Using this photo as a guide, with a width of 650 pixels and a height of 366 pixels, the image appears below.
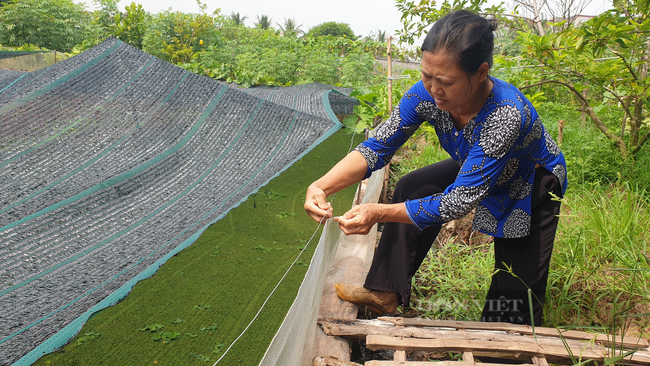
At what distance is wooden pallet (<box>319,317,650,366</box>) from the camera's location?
139 centimetres

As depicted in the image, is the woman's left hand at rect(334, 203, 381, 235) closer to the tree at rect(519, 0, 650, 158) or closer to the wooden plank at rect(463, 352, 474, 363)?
the wooden plank at rect(463, 352, 474, 363)

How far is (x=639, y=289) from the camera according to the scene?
166cm

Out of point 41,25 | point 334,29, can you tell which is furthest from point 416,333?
point 334,29

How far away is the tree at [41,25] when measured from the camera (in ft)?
33.4

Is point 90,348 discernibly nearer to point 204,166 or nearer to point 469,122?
point 204,166

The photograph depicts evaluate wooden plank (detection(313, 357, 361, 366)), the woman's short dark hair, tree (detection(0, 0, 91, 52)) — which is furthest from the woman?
tree (detection(0, 0, 91, 52))

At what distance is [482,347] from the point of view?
1.42m

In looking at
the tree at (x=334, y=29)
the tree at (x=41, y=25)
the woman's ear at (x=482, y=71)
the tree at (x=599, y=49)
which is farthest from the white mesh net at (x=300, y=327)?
the tree at (x=334, y=29)

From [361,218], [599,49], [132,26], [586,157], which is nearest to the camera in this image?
[361,218]

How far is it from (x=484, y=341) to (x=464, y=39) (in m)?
0.97

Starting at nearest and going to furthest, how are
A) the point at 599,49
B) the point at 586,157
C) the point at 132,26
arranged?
the point at 599,49 → the point at 586,157 → the point at 132,26

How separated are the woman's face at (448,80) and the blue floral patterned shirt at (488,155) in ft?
0.29

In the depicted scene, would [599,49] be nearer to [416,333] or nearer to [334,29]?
[416,333]

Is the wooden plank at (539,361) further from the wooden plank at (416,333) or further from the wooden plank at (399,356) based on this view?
the wooden plank at (399,356)
